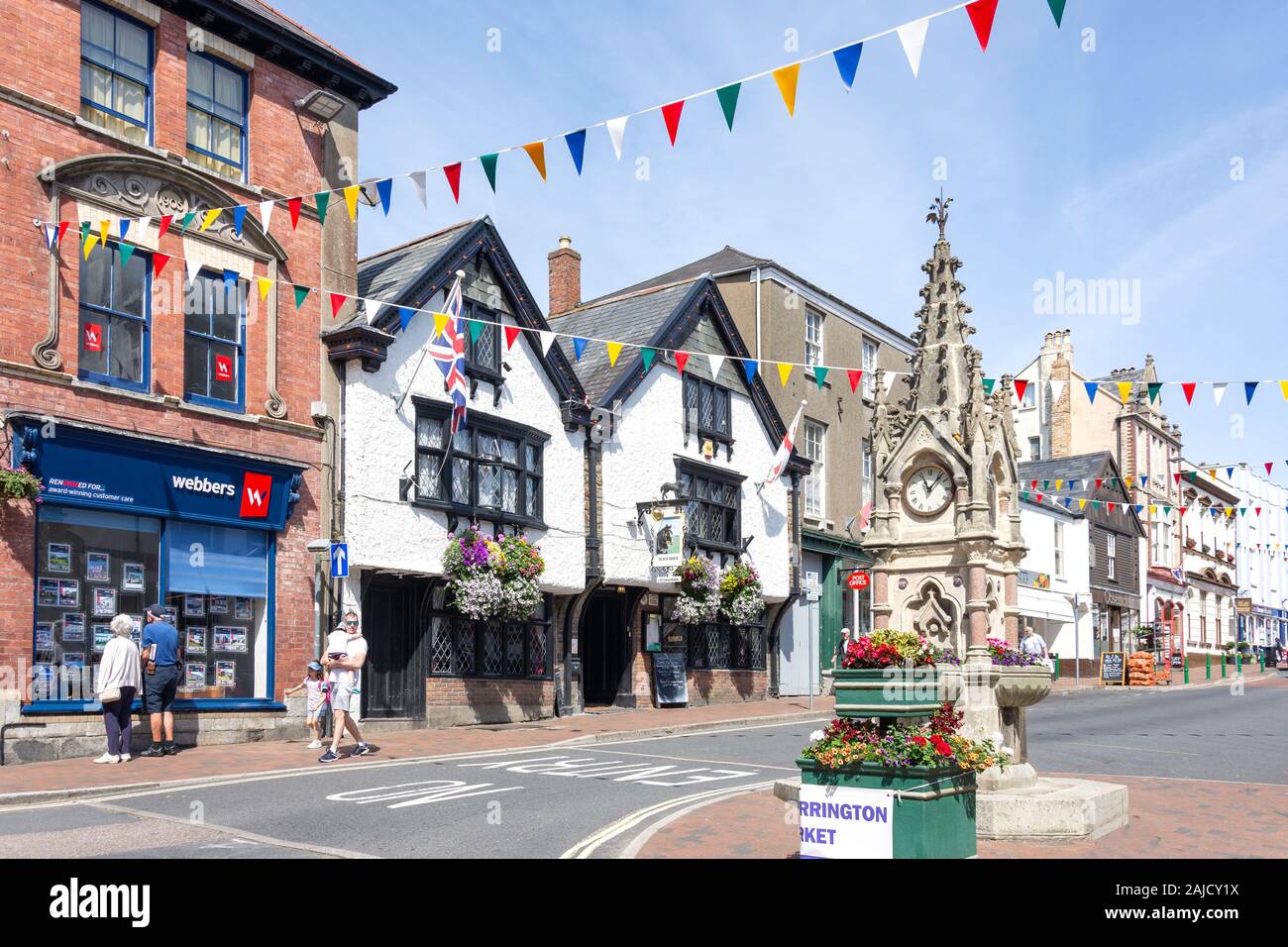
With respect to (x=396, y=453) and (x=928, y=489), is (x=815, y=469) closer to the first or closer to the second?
(x=396, y=453)

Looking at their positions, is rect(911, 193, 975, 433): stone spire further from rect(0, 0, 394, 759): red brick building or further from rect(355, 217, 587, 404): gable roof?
rect(355, 217, 587, 404): gable roof

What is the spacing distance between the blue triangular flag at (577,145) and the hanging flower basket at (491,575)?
9284 mm

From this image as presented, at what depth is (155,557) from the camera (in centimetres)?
1672

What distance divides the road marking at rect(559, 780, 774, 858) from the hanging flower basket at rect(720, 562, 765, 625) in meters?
13.0

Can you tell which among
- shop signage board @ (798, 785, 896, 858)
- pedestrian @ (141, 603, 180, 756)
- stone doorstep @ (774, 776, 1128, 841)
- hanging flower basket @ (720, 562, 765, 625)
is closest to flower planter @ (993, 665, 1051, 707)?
stone doorstep @ (774, 776, 1128, 841)

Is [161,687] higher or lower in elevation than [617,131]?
lower

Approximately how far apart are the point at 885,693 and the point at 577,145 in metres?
6.79

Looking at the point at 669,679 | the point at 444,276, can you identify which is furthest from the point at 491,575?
the point at 669,679

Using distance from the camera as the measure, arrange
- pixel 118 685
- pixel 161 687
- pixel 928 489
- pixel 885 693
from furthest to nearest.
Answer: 1. pixel 161 687
2. pixel 118 685
3. pixel 928 489
4. pixel 885 693

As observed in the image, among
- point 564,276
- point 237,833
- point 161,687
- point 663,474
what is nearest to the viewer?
point 237,833

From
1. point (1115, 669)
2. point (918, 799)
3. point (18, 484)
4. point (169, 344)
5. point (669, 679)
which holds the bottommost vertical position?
point (1115, 669)

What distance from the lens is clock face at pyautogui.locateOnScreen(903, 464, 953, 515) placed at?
1149cm

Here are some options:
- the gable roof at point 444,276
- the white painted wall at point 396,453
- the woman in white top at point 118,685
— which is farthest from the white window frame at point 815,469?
the woman in white top at point 118,685
